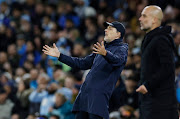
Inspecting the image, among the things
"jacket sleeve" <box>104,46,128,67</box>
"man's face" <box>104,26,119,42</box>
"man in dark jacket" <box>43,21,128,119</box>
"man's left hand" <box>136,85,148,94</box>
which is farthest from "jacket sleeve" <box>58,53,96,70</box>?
"man's left hand" <box>136,85,148,94</box>

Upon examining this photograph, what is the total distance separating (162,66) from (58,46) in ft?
21.3

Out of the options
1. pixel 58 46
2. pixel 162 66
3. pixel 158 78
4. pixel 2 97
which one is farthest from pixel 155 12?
pixel 58 46

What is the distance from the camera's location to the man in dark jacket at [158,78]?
398 centimetres

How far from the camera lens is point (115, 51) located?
4.25 metres

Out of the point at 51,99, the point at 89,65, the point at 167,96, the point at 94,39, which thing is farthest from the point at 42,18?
the point at 167,96

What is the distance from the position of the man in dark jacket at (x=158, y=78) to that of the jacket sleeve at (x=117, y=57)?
0.23 m

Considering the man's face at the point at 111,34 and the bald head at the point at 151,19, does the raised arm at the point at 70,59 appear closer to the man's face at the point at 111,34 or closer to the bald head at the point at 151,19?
the man's face at the point at 111,34

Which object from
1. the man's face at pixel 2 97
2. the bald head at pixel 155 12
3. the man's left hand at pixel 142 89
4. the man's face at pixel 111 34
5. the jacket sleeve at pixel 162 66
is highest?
the man's face at pixel 2 97

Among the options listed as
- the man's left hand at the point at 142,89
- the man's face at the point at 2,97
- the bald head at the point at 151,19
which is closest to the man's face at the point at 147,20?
the bald head at the point at 151,19

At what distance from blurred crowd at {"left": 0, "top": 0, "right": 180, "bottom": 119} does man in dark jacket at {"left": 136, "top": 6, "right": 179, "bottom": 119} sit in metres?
1.52

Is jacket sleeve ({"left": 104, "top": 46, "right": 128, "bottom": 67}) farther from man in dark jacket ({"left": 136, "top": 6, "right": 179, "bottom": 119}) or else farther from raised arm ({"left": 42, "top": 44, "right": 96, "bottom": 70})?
raised arm ({"left": 42, "top": 44, "right": 96, "bottom": 70})

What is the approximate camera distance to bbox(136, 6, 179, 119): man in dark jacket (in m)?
3.98

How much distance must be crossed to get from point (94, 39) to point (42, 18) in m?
2.92

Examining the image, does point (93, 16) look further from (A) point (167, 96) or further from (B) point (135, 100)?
(A) point (167, 96)
